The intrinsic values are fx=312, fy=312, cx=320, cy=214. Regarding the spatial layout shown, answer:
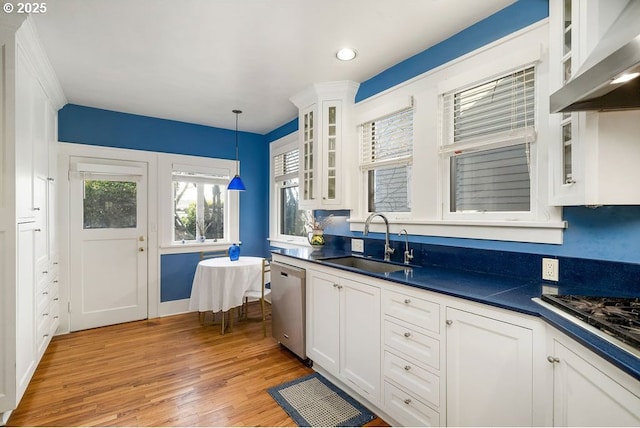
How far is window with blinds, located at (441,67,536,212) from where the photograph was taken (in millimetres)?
1881

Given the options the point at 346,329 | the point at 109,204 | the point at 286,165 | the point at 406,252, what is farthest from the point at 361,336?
→ the point at 109,204

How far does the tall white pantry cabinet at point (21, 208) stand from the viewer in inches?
74.2

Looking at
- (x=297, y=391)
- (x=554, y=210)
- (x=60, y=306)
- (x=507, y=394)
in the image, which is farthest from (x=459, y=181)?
(x=60, y=306)

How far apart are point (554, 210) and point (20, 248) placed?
3229 mm

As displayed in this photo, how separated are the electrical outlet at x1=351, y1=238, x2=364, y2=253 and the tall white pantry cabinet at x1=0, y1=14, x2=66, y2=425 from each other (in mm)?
2473

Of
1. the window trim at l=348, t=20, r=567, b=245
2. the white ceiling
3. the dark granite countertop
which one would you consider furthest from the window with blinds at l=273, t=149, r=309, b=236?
the dark granite countertop

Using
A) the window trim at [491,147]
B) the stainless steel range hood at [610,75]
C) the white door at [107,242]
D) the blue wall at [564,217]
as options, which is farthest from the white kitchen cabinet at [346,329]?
the white door at [107,242]

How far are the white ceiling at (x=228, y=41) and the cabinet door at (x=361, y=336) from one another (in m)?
1.74

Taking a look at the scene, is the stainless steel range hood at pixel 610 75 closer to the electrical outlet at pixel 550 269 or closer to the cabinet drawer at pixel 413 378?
the electrical outlet at pixel 550 269

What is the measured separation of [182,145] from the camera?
417 cm

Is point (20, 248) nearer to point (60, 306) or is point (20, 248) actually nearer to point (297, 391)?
point (60, 306)

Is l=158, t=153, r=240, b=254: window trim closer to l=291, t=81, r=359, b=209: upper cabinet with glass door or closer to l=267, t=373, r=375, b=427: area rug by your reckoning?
l=291, t=81, r=359, b=209: upper cabinet with glass door

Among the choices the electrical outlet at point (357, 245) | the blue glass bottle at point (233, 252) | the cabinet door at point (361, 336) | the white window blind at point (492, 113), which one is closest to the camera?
the white window blind at point (492, 113)

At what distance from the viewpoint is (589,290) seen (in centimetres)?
153
